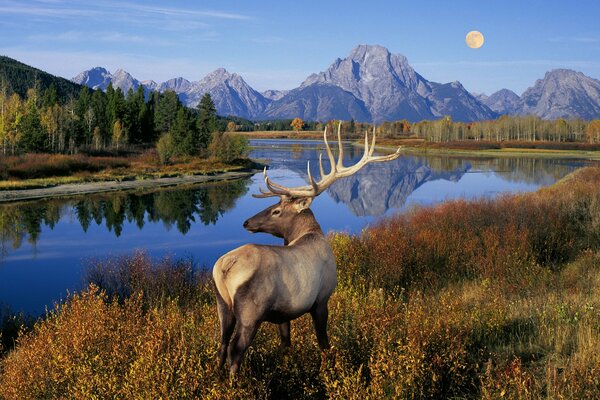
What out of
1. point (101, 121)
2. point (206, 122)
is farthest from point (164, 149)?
point (101, 121)

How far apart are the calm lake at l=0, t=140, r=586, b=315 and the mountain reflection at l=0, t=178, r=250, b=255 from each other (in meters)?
0.06

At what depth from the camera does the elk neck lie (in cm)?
652

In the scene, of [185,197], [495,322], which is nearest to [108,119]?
[185,197]

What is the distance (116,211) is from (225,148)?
3899 centimetres

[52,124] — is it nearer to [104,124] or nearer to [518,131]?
[104,124]

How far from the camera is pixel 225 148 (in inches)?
2894

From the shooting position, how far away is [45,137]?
6650 centimetres

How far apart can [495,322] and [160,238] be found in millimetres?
22324

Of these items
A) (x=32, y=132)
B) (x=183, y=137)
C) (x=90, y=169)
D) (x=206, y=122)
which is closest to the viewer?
(x=90, y=169)

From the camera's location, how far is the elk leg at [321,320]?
6.00 meters

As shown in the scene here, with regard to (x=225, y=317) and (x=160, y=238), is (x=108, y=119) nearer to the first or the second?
(x=160, y=238)

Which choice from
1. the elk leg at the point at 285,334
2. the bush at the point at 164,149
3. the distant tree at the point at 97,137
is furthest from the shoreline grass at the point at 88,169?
the elk leg at the point at 285,334

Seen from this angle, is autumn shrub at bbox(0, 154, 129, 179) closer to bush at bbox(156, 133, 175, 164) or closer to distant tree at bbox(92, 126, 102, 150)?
bush at bbox(156, 133, 175, 164)

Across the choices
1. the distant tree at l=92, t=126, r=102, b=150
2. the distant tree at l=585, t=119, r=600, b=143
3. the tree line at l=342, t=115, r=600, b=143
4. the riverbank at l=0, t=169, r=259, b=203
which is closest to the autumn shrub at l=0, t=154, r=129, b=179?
the riverbank at l=0, t=169, r=259, b=203
